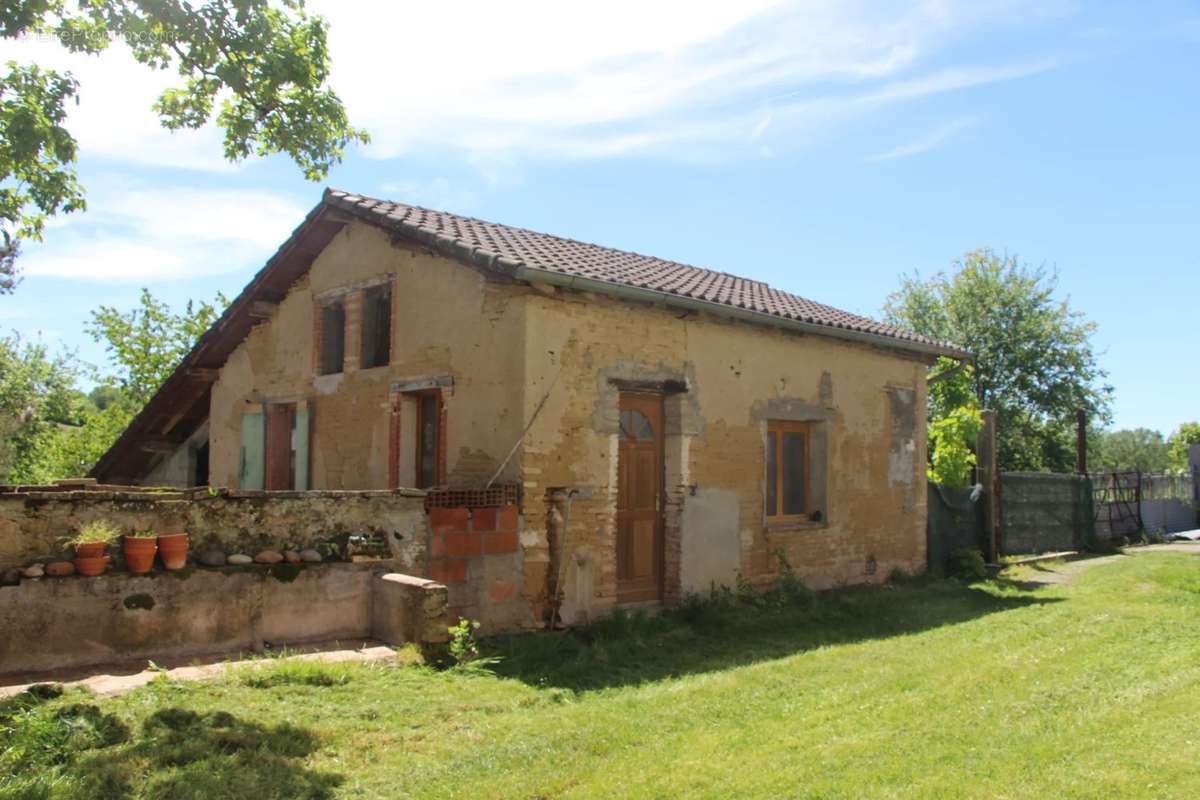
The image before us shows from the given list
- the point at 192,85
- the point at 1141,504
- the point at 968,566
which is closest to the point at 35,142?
the point at 192,85

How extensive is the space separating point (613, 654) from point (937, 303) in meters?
25.8

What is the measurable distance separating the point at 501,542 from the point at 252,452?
5627 millimetres

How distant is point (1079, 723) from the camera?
17.8 feet

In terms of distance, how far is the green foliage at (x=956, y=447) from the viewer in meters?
14.7

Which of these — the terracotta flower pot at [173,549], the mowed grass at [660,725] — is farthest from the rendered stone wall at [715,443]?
the terracotta flower pot at [173,549]

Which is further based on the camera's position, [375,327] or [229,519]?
[375,327]

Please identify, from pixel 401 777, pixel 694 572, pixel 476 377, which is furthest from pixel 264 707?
pixel 694 572

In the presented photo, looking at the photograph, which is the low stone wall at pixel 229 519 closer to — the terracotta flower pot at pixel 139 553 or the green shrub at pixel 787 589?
the terracotta flower pot at pixel 139 553

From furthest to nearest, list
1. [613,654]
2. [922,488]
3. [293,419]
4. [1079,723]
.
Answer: [922,488] → [293,419] → [613,654] → [1079,723]

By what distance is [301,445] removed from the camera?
1134cm

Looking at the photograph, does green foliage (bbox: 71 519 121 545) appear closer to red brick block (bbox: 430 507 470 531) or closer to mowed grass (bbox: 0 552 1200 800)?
mowed grass (bbox: 0 552 1200 800)

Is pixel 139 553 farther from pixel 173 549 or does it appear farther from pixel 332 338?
pixel 332 338

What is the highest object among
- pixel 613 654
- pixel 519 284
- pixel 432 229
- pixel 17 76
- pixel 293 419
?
pixel 17 76

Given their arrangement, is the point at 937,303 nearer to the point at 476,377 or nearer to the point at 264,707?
the point at 476,377
